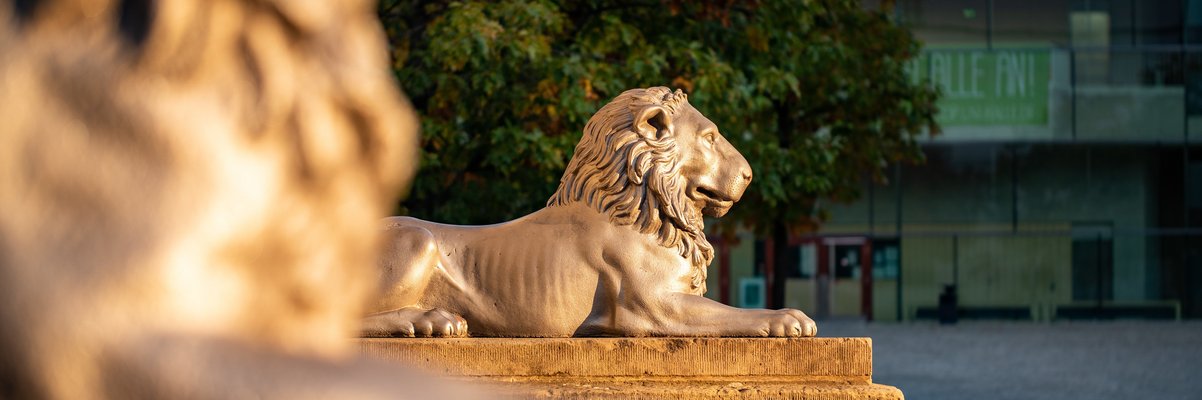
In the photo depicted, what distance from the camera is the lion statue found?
591 cm

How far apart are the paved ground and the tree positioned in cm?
293

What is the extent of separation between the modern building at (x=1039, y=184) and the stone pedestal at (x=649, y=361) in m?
27.8

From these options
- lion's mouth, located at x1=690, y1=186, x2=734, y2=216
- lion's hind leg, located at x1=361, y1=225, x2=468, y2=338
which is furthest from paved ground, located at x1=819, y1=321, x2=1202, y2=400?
lion's hind leg, located at x1=361, y1=225, x2=468, y2=338

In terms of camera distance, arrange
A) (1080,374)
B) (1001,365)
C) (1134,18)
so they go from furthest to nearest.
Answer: (1134,18), (1001,365), (1080,374)

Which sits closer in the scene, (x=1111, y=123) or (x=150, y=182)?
(x=150, y=182)

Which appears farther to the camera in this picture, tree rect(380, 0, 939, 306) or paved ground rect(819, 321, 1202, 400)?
paved ground rect(819, 321, 1202, 400)

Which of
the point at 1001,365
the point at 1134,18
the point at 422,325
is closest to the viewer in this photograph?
the point at 422,325

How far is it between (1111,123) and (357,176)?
114 feet

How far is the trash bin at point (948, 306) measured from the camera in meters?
34.2

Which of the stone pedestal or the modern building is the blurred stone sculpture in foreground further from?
the modern building

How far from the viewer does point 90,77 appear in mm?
840

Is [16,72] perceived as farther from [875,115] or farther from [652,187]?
[875,115]

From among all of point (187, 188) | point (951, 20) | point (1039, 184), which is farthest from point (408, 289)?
point (1039, 184)

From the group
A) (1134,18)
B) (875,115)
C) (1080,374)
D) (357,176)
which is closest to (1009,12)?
(1134,18)
